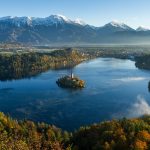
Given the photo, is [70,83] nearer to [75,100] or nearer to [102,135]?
[75,100]

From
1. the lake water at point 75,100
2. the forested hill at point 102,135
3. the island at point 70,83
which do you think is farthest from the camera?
the island at point 70,83

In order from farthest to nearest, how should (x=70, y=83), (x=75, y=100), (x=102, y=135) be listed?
(x=70, y=83), (x=75, y=100), (x=102, y=135)

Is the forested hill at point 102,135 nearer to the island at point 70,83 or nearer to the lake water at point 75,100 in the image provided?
the lake water at point 75,100

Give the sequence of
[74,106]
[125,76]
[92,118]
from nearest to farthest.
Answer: [92,118] < [74,106] < [125,76]

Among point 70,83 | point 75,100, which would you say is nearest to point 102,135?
point 75,100

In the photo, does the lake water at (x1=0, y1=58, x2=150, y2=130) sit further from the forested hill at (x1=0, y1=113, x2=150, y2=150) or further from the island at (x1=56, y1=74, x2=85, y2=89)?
the forested hill at (x1=0, y1=113, x2=150, y2=150)

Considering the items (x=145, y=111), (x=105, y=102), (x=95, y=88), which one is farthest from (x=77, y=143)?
(x=95, y=88)

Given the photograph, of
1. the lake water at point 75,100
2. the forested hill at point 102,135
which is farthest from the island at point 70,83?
the forested hill at point 102,135

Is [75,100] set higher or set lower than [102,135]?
A: lower

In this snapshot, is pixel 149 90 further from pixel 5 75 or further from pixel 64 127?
pixel 5 75
